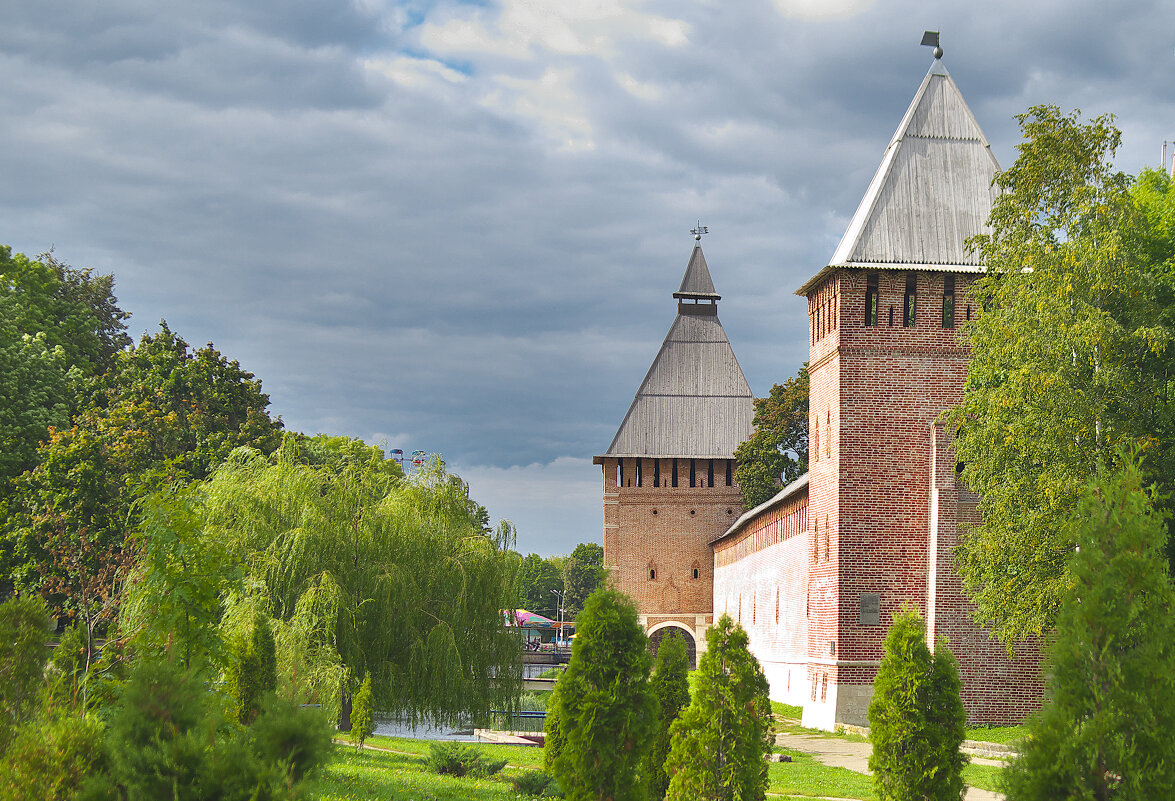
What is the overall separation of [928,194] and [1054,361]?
24.0ft

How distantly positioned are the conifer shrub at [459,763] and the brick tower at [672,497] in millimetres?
27415

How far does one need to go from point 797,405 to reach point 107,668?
34478mm

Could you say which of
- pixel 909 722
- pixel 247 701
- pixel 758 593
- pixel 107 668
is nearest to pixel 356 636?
pixel 247 701

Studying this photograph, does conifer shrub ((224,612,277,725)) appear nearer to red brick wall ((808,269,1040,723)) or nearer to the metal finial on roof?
red brick wall ((808,269,1040,723))

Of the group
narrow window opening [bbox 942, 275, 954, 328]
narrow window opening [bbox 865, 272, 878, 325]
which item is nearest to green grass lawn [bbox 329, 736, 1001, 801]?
narrow window opening [bbox 865, 272, 878, 325]

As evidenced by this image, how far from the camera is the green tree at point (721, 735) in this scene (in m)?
8.66

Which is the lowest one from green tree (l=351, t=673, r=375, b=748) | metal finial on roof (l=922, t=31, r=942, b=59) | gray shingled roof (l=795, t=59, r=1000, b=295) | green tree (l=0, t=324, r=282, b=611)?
Answer: green tree (l=351, t=673, r=375, b=748)

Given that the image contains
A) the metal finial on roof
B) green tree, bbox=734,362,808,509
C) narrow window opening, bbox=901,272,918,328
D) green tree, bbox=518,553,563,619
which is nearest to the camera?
narrow window opening, bbox=901,272,918,328

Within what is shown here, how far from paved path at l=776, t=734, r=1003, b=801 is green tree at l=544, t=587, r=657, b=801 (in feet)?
23.6

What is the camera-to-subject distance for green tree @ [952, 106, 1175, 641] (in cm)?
1595

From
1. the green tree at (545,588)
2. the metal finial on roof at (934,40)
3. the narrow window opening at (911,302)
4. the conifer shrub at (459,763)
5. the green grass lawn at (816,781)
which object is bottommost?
the green tree at (545,588)

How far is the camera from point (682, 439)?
4350cm

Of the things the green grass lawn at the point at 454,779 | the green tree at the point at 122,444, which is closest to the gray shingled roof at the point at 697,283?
the green tree at the point at 122,444

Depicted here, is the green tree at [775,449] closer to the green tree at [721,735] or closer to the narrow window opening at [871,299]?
the narrow window opening at [871,299]
